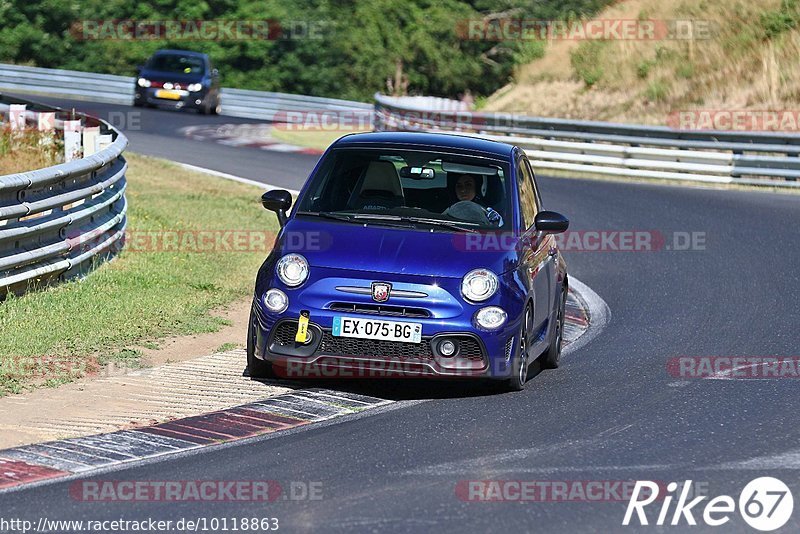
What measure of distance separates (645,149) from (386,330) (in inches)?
687

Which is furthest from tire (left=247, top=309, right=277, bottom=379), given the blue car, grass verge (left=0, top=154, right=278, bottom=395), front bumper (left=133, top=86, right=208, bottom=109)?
front bumper (left=133, top=86, right=208, bottom=109)

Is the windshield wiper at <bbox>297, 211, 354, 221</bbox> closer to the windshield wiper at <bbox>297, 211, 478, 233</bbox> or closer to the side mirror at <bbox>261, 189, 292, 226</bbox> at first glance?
the windshield wiper at <bbox>297, 211, 478, 233</bbox>

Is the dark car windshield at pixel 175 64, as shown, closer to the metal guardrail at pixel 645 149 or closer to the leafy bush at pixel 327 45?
the metal guardrail at pixel 645 149

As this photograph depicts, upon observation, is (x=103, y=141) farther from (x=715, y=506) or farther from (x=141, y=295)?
(x=715, y=506)

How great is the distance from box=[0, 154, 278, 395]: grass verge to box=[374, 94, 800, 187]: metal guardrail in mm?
8313

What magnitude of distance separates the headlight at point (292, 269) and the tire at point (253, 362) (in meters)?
0.40

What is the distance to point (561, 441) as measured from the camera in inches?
301

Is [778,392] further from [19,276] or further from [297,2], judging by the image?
[297,2]

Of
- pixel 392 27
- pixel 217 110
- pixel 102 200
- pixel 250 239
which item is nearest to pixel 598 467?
pixel 102 200

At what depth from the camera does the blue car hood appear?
28.9 ft

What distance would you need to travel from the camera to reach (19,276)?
11109mm

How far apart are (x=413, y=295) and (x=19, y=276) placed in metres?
3.90

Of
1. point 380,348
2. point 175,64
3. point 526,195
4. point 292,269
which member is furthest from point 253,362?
point 175,64

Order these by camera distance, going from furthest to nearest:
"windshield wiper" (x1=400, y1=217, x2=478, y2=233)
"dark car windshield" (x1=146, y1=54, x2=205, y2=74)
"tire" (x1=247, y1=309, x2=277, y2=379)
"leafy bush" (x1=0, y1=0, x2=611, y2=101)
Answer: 1. "leafy bush" (x1=0, y1=0, x2=611, y2=101)
2. "dark car windshield" (x1=146, y1=54, x2=205, y2=74)
3. "windshield wiper" (x1=400, y1=217, x2=478, y2=233)
4. "tire" (x1=247, y1=309, x2=277, y2=379)
